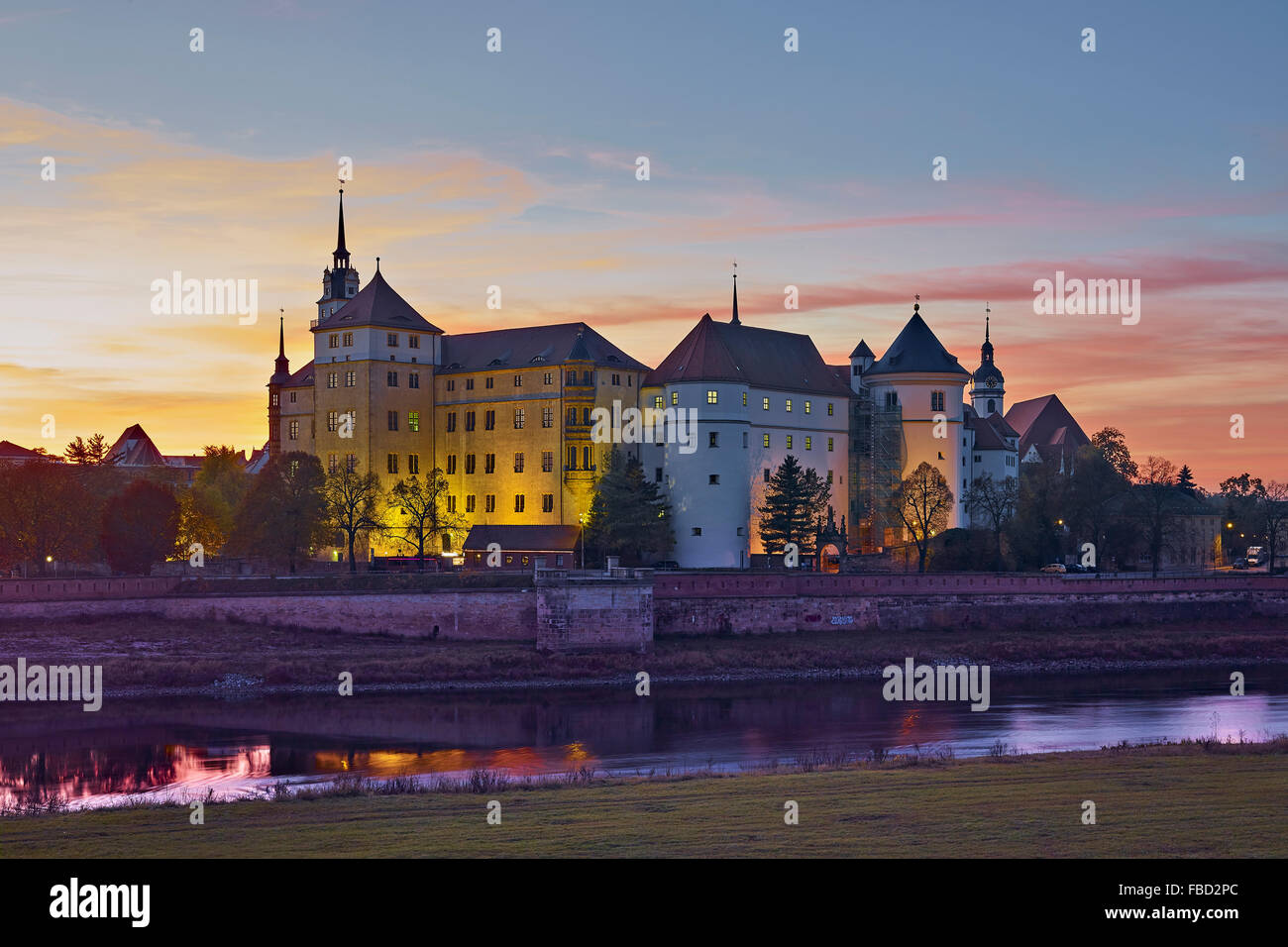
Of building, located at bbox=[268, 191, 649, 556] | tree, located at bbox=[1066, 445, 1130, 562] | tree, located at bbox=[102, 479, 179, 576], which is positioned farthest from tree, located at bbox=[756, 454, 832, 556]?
tree, located at bbox=[102, 479, 179, 576]

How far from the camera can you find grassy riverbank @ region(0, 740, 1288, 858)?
55.3 feet

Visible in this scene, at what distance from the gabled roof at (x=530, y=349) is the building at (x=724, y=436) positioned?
379 cm

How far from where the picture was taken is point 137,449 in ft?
555

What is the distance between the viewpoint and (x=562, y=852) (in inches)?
662

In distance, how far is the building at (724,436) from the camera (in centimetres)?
8400

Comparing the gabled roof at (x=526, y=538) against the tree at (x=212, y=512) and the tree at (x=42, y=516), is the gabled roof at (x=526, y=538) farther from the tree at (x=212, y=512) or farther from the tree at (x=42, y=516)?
the tree at (x=42, y=516)

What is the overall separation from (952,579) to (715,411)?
68.2 feet

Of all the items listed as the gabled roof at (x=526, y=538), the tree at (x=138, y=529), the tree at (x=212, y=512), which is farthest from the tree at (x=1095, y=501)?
the tree at (x=138, y=529)

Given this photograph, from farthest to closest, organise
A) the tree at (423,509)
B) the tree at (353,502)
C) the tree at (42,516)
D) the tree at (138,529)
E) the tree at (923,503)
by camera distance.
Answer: the tree at (923,503) → the tree at (423,509) → the tree at (353,502) → the tree at (138,529) → the tree at (42,516)

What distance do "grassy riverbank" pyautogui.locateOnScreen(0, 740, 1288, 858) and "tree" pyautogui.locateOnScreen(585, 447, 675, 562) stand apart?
172 feet

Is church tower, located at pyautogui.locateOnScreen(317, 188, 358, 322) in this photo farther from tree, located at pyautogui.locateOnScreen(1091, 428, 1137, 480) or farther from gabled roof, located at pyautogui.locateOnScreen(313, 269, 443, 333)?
tree, located at pyautogui.locateOnScreen(1091, 428, 1137, 480)

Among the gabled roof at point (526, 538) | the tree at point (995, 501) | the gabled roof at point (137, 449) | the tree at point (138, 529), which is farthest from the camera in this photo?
the gabled roof at point (137, 449)
